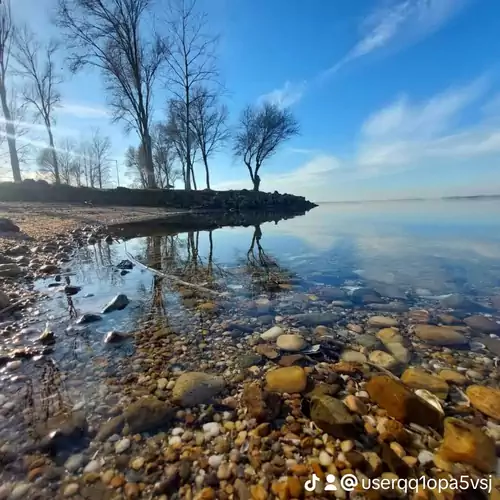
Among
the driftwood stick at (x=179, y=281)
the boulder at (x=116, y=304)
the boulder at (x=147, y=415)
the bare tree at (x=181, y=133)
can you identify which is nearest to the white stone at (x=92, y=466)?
the boulder at (x=147, y=415)

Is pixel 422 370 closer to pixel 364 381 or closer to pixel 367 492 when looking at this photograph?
pixel 364 381

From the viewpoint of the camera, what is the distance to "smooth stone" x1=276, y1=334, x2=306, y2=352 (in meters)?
2.30

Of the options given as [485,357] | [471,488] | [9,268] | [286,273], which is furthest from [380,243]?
[9,268]

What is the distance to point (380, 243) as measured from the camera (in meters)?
8.55

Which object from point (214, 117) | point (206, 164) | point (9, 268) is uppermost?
point (214, 117)

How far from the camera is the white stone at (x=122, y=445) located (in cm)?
134

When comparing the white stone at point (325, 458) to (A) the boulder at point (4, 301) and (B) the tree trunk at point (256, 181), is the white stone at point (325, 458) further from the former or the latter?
(B) the tree trunk at point (256, 181)

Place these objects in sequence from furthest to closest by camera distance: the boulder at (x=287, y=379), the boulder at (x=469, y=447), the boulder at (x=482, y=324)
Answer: the boulder at (x=482, y=324) < the boulder at (x=287, y=379) < the boulder at (x=469, y=447)

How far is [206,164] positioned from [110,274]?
26.2 metres

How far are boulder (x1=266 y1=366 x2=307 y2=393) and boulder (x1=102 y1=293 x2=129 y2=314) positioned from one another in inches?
80.7

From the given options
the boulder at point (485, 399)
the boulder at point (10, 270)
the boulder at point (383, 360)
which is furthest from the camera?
the boulder at point (10, 270)

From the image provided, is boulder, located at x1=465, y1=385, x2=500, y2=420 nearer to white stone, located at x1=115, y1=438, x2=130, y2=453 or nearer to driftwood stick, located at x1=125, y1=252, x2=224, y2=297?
white stone, located at x1=115, y1=438, x2=130, y2=453

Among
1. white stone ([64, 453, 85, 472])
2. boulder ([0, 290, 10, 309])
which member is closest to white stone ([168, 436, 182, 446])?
white stone ([64, 453, 85, 472])

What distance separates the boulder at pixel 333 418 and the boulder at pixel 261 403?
21cm
